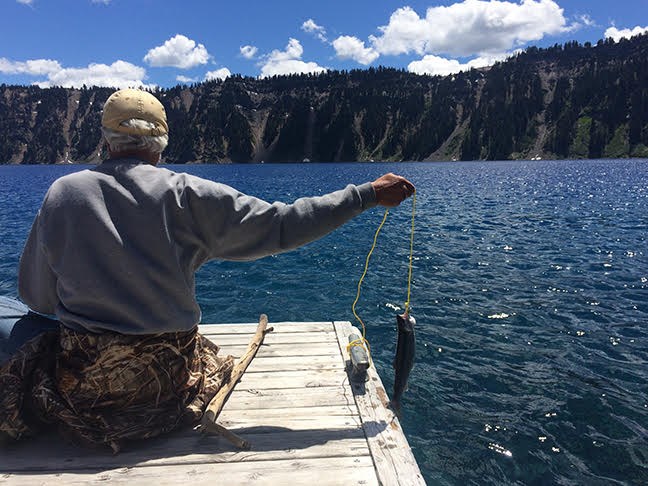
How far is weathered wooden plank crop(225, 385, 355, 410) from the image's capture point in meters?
4.74

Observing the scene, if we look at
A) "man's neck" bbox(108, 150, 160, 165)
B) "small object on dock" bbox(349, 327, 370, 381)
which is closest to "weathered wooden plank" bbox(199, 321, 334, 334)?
"small object on dock" bbox(349, 327, 370, 381)

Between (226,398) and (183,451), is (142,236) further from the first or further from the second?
(226,398)

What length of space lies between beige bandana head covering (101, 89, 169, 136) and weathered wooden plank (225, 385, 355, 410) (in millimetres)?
2923

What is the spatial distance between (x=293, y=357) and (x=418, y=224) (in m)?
25.7

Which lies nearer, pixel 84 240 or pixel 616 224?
pixel 84 240

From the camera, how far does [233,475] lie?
353 centimetres

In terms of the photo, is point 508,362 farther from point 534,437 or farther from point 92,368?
point 92,368

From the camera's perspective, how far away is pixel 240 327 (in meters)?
7.16

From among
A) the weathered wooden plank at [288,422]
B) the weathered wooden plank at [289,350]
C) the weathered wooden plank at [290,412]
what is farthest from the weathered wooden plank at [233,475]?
the weathered wooden plank at [289,350]

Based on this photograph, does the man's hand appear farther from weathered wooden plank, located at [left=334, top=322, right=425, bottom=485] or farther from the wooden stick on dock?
the wooden stick on dock

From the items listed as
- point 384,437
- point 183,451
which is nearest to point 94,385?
point 183,451

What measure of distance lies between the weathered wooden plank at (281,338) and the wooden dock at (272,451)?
1.23 metres

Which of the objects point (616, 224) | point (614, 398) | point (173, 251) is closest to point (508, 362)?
point (614, 398)

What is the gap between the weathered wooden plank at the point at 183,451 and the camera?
3600mm
